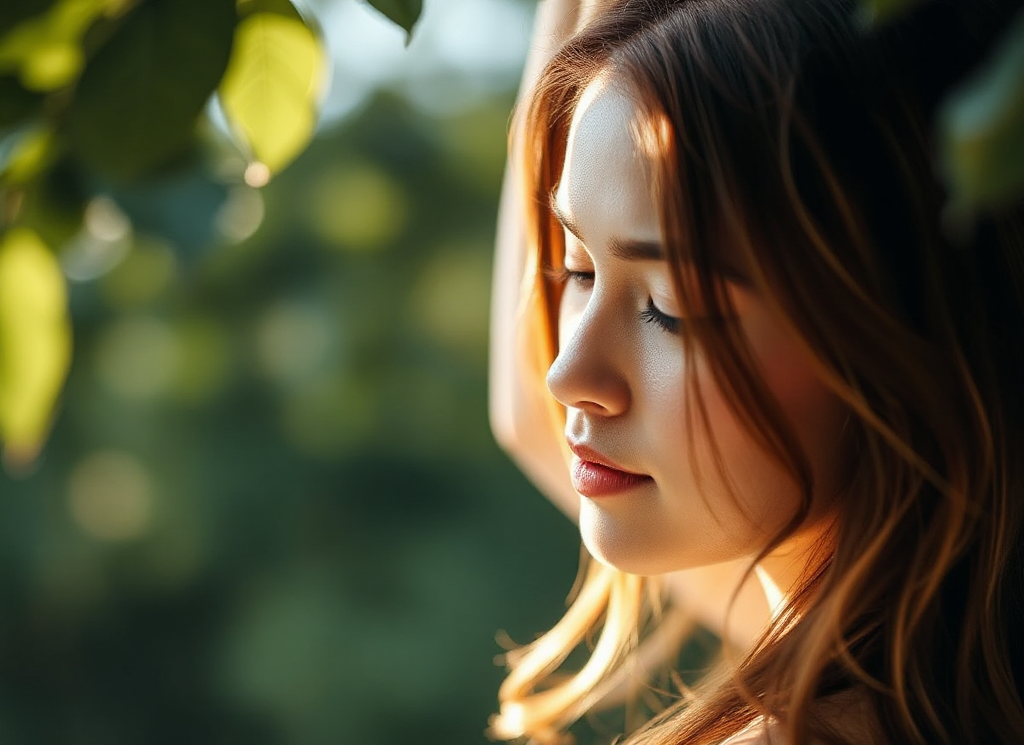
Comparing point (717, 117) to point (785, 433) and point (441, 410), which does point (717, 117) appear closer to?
point (785, 433)

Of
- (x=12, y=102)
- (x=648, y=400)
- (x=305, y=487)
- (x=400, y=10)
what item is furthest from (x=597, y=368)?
(x=305, y=487)

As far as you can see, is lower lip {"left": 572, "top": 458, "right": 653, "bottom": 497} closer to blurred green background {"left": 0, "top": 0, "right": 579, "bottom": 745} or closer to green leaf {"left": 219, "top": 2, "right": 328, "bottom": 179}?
green leaf {"left": 219, "top": 2, "right": 328, "bottom": 179}

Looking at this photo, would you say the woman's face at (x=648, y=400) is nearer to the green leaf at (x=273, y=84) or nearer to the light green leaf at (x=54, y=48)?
the green leaf at (x=273, y=84)

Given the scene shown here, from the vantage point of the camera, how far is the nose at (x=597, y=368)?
0.51 m

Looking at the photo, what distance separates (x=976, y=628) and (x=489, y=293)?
7.54ft

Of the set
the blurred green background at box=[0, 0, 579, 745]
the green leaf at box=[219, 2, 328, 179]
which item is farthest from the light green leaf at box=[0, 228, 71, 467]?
the blurred green background at box=[0, 0, 579, 745]

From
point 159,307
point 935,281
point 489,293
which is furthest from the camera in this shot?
point 489,293

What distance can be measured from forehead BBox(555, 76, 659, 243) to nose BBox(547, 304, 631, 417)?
40mm

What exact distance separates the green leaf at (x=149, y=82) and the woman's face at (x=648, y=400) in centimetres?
16

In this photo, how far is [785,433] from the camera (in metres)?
0.49

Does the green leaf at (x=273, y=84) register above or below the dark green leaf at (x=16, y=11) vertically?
below

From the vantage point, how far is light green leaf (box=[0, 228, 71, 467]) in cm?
54

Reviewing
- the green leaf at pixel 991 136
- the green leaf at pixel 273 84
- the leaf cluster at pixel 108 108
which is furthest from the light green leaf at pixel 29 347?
the green leaf at pixel 991 136

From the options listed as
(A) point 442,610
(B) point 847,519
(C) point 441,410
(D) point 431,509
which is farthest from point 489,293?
(B) point 847,519
